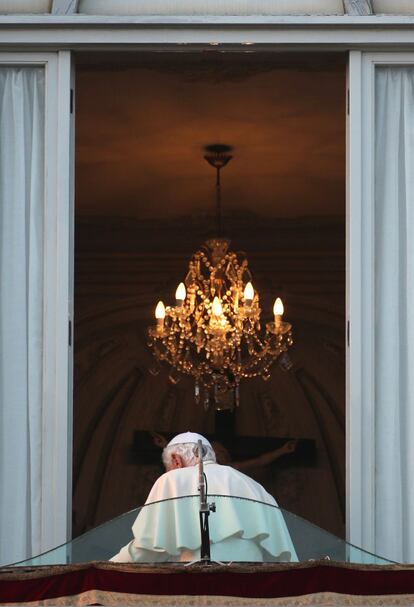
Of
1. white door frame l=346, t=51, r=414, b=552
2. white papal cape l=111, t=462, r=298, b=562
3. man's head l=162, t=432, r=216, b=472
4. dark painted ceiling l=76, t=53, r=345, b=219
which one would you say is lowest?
white papal cape l=111, t=462, r=298, b=562

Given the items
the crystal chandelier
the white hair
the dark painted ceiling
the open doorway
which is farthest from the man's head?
the open doorway

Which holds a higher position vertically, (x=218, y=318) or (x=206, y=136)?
(x=206, y=136)

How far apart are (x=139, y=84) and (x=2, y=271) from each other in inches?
103

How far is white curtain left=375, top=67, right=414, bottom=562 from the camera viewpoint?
4.21 metres

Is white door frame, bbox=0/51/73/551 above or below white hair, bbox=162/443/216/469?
above

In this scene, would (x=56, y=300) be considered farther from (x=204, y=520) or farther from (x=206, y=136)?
(x=206, y=136)

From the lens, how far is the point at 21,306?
4.32 metres

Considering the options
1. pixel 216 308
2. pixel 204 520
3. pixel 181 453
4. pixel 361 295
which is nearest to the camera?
pixel 204 520

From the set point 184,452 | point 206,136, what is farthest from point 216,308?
point 184,452

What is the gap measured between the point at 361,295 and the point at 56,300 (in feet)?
3.33

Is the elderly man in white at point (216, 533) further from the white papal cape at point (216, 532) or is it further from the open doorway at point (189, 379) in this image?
the open doorway at point (189, 379)

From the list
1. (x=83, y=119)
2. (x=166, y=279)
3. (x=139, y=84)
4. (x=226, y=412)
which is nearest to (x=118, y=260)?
(x=166, y=279)

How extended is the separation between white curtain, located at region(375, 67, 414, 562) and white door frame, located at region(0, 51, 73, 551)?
1.03 metres

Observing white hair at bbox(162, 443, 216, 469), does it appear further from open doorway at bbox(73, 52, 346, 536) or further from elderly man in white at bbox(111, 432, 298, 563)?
open doorway at bbox(73, 52, 346, 536)
